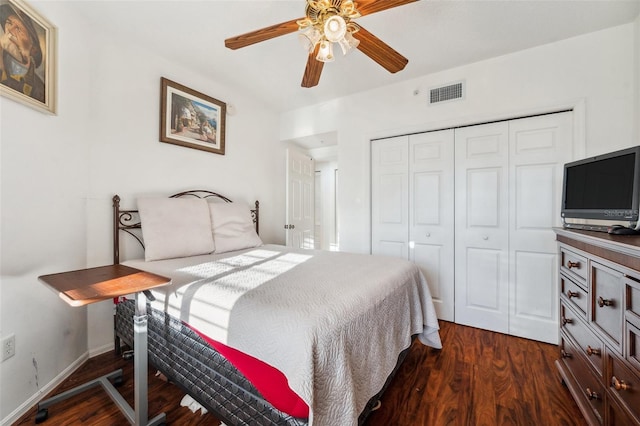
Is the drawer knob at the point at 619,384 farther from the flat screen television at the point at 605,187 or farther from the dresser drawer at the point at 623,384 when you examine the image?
the flat screen television at the point at 605,187

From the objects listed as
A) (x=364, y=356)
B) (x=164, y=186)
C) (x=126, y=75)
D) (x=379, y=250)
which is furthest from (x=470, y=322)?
(x=126, y=75)

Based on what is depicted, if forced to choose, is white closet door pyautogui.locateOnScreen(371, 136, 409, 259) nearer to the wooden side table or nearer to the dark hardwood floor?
the dark hardwood floor

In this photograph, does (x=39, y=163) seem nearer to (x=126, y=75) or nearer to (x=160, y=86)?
(x=126, y=75)


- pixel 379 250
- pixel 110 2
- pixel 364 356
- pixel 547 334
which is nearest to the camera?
pixel 364 356

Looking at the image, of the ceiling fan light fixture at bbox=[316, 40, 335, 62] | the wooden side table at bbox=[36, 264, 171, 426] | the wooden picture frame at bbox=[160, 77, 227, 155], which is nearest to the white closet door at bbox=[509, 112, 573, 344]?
the ceiling fan light fixture at bbox=[316, 40, 335, 62]

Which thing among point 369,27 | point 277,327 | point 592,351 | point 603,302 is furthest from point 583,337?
point 369,27

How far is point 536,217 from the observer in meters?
2.32

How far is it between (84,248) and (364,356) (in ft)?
7.07

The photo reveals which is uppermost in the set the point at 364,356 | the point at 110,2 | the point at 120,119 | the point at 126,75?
the point at 110,2

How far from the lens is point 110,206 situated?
83.5 inches

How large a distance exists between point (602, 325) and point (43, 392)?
300 cm

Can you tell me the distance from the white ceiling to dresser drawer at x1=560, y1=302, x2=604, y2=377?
6.83 ft

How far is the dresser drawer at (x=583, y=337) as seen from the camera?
1169 mm

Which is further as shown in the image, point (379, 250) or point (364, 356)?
point (379, 250)
